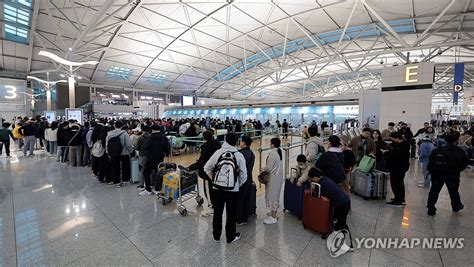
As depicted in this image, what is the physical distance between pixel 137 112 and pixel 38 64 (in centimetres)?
954

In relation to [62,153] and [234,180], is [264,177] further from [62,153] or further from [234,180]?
[62,153]

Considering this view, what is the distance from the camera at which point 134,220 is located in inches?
126

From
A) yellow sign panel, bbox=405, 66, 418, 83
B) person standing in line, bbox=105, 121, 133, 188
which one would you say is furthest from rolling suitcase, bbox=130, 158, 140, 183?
yellow sign panel, bbox=405, 66, 418, 83

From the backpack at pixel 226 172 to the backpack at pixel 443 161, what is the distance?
3.38m

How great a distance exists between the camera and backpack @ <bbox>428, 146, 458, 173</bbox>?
3279 mm

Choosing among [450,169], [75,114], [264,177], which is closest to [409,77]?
[450,169]

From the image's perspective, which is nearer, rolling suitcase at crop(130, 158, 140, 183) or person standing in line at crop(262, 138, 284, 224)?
person standing in line at crop(262, 138, 284, 224)

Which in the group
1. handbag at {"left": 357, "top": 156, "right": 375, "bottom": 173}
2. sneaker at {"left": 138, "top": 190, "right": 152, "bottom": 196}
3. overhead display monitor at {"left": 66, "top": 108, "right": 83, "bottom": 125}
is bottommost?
sneaker at {"left": 138, "top": 190, "right": 152, "bottom": 196}

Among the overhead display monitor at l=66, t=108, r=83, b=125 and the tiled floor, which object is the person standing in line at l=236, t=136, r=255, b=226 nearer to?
the tiled floor

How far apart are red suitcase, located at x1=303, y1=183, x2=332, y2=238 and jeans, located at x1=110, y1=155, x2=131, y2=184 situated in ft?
13.6

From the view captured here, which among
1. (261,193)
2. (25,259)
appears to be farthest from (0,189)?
(261,193)

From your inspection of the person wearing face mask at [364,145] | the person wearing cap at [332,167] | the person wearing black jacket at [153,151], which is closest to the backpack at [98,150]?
the person wearing black jacket at [153,151]

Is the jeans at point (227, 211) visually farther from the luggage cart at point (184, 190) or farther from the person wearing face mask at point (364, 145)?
the person wearing face mask at point (364, 145)

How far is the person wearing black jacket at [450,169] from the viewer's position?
10.7 feet
